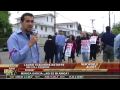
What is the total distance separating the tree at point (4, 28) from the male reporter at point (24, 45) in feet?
0.26

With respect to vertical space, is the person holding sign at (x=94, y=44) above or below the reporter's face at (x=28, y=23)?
below

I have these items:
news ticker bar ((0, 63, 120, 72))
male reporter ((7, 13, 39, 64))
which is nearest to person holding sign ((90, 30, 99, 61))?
news ticker bar ((0, 63, 120, 72))

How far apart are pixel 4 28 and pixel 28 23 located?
14.0 inches

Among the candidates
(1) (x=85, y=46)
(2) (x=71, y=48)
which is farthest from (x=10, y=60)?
(1) (x=85, y=46)

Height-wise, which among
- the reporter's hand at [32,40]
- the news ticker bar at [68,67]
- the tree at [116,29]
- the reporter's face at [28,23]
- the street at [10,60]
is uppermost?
the reporter's face at [28,23]

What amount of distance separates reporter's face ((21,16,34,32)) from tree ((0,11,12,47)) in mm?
220

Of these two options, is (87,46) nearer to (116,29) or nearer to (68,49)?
(68,49)

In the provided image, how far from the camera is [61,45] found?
2705mm

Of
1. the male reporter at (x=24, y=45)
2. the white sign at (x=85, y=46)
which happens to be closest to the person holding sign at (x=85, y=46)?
the white sign at (x=85, y=46)

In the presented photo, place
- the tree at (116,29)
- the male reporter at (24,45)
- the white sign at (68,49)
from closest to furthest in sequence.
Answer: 1. the male reporter at (24,45)
2. the tree at (116,29)
3. the white sign at (68,49)

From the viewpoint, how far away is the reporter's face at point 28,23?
2.59 meters

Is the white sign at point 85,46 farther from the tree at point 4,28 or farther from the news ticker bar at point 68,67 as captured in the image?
the tree at point 4,28

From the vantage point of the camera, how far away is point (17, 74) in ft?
8.93
